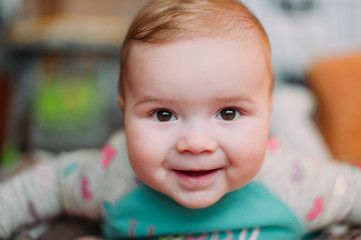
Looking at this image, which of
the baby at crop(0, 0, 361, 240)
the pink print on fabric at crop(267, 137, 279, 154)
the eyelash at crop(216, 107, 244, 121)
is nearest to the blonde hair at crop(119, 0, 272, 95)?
the baby at crop(0, 0, 361, 240)

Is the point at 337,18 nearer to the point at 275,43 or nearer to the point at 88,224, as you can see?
the point at 275,43

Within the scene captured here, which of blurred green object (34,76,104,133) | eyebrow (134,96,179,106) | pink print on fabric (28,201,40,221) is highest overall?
eyebrow (134,96,179,106)

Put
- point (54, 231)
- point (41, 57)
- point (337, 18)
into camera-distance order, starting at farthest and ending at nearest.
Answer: point (41, 57)
point (337, 18)
point (54, 231)

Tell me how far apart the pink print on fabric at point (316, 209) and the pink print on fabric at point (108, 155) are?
0.40 meters

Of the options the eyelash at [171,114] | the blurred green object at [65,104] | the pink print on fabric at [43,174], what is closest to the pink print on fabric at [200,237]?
the eyelash at [171,114]

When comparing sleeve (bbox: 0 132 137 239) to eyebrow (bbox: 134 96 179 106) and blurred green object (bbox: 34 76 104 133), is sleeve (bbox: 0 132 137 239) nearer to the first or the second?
eyebrow (bbox: 134 96 179 106)

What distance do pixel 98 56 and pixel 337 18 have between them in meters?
1.21

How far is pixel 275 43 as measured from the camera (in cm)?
191

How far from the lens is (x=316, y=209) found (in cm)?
76

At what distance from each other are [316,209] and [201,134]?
33 cm

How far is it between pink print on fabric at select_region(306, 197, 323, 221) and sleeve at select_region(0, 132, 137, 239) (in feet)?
1.15

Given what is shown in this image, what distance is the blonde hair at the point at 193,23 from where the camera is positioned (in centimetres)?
59

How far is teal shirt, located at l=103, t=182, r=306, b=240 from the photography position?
696 mm

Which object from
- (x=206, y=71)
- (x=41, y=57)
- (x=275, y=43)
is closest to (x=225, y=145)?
(x=206, y=71)
